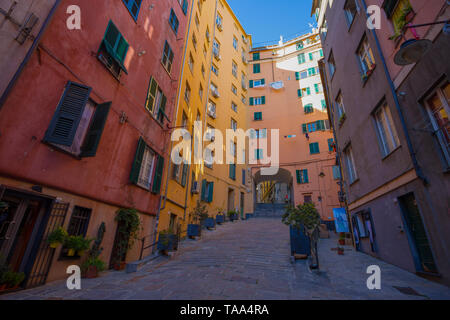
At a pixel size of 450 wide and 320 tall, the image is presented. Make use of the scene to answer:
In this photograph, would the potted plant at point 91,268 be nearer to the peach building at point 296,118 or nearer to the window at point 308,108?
the peach building at point 296,118

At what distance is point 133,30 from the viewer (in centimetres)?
909

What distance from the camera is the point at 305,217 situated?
27.1ft

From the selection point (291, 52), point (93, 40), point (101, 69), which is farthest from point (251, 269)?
point (291, 52)

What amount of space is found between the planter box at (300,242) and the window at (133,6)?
1063 cm

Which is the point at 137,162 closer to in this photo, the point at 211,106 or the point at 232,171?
the point at 211,106

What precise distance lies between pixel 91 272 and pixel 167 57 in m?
10.4


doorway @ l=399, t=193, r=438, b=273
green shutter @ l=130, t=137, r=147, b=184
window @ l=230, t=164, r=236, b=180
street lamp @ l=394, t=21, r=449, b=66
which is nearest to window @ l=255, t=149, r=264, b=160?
window @ l=230, t=164, r=236, b=180

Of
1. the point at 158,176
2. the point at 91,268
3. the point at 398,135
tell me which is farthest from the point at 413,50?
the point at 158,176

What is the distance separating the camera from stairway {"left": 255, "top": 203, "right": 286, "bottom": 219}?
25.3 meters

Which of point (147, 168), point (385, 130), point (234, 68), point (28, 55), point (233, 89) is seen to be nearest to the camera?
point (28, 55)

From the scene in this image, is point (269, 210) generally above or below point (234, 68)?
below

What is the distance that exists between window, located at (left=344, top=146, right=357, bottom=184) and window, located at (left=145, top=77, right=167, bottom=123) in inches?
385

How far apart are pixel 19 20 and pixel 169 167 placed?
25.6 feet
